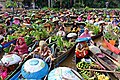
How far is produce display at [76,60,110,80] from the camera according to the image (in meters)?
7.43

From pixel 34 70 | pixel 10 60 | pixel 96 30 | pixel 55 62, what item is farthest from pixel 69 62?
pixel 96 30

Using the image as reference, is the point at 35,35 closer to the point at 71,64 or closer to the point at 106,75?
the point at 71,64

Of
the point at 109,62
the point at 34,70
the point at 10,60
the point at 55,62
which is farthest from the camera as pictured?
the point at 109,62

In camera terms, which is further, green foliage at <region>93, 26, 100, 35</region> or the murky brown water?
green foliage at <region>93, 26, 100, 35</region>

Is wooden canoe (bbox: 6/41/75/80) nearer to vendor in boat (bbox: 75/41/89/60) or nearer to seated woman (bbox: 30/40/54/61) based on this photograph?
seated woman (bbox: 30/40/54/61)

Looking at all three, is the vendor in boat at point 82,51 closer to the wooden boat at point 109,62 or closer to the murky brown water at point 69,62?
the wooden boat at point 109,62

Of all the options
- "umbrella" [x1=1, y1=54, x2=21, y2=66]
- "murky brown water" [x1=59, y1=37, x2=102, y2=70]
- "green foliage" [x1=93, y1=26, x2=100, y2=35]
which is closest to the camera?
"umbrella" [x1=1, y1=54, x2=21, y2=66]

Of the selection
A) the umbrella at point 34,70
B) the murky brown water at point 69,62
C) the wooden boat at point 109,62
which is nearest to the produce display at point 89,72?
the wooden boat at point 109,62

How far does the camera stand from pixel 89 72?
7.80 metres

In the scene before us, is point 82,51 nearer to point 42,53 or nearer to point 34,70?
point 42,53

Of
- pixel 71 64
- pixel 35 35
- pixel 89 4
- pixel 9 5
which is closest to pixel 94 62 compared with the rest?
pixel 71 64

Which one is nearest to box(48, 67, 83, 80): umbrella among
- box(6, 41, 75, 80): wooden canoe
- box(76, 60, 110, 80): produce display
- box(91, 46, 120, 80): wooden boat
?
box(76, 60, 110, 80): produce display

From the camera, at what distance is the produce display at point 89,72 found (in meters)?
7.43

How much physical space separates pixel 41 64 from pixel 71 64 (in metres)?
3.95
